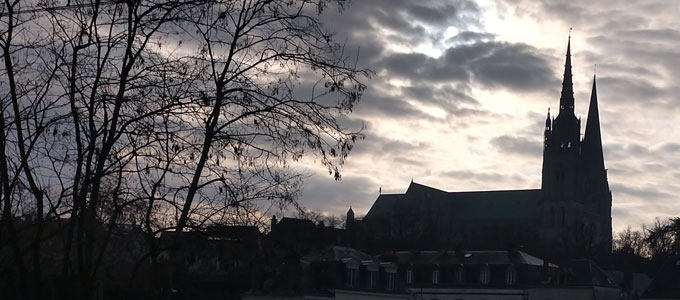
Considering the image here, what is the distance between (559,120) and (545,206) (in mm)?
15717

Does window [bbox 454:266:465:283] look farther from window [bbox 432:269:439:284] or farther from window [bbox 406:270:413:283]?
window [bbox 406:270:413:283]

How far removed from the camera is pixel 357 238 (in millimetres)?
154875

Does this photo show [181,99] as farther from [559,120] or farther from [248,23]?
[559,120]

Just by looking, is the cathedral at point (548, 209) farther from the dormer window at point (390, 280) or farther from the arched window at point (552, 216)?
the dormer window at point (390, 280)

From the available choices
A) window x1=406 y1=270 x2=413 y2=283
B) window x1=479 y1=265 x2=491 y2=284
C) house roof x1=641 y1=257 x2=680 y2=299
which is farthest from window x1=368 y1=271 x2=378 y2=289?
house roof x1=641 y1=257 x2=680 y2=299

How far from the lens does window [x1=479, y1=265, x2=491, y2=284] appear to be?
89.1 m

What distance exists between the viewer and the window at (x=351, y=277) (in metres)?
82.1

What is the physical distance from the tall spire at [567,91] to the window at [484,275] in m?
109

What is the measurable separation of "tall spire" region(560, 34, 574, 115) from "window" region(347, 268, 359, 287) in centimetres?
11868

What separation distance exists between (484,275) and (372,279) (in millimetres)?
11157

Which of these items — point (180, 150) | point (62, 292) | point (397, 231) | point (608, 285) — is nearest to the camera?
point (180, 150)

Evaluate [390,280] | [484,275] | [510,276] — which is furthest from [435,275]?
[390,280]

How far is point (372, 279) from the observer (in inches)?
3268

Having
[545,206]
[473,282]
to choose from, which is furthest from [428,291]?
[545,206]
